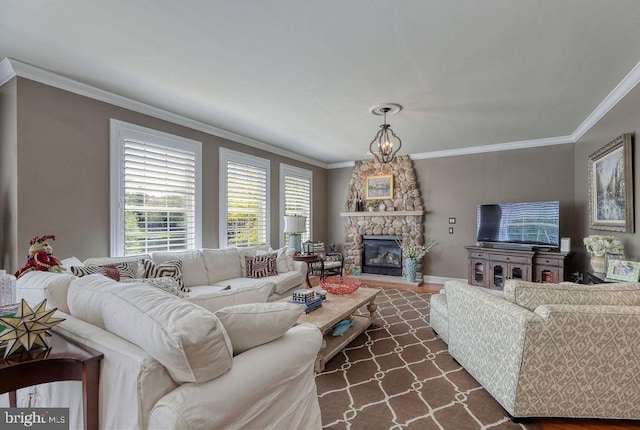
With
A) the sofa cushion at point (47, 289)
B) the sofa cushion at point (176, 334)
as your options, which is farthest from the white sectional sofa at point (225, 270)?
the sofa cushion at point (176, 334)

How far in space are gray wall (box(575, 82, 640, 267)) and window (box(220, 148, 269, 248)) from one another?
189 inches

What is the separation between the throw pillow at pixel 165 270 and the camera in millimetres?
3184

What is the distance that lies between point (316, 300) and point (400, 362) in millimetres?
934

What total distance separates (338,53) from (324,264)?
4077 millimetres

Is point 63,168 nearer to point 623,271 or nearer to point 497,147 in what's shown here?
point 623,271

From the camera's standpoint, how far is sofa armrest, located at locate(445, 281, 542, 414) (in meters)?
1.88

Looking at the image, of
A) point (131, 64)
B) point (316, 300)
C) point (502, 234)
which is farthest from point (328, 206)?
point (131, 64)

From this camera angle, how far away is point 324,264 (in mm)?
5844

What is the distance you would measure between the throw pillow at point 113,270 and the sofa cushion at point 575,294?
3335 mm

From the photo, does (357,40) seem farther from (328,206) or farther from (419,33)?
(328,206)

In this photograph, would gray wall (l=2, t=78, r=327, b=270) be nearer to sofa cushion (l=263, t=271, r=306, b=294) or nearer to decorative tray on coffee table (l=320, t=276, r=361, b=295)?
sofa cushion (l=263, t=271, r=306, b=294)

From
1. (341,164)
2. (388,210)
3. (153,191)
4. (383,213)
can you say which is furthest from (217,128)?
(388,210)

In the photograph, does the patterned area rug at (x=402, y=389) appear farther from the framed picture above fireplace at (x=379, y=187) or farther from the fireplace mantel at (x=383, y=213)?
the framed picture above fireplace at (x=379, y=187)

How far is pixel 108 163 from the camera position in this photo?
10.9 feet
